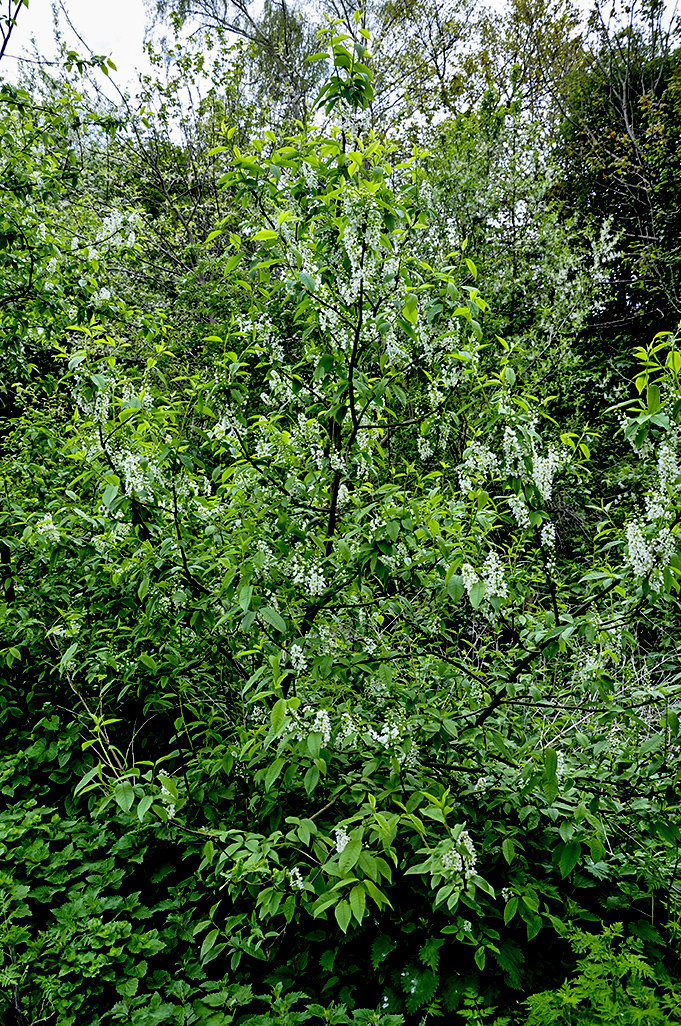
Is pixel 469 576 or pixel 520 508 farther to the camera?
pixel 520 508

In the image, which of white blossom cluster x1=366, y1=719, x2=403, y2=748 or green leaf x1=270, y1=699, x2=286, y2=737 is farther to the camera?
white blossom cluster x1=366, y1=719, x2=403, y2=748

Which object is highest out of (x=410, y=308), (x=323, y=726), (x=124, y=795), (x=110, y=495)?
(x=410, y=308)

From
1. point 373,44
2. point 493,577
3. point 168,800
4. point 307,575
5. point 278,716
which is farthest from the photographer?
point 373,44

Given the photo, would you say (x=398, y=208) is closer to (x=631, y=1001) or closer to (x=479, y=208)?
(x=631, y=1001)

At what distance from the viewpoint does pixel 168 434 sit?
2.31 metres

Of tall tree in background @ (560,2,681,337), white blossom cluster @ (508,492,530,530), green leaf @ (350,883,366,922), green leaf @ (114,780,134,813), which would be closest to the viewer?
green leaf @ (350,883,366,922)

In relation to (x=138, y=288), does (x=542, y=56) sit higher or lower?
higher

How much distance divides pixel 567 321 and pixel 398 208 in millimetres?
5221

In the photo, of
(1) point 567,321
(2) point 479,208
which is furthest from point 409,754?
(2) point 479,208

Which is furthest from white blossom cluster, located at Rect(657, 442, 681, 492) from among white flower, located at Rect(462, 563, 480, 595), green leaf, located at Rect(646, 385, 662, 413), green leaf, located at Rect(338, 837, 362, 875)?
green leaf, located at Rect(338, 837, 362, 875)

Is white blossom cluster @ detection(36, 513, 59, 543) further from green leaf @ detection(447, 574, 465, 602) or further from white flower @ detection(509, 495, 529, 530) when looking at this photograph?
white flower @ detection(509, 495, 529, 530)

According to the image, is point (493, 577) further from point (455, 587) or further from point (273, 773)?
point (273, 773)

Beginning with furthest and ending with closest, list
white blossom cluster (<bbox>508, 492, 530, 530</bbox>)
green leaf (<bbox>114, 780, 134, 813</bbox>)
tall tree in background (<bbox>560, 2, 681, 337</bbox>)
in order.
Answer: tall tree in background (<bbox>560, 2, 681, 337</bbox>) < white blossom cluster (<bbox>508, 492, 530, 530</bbox>) < green leaf (<bbox>114, 780, 134, 813</bbox>)

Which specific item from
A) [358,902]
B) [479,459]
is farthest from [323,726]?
[479,459]
